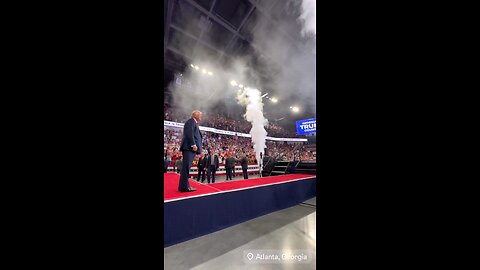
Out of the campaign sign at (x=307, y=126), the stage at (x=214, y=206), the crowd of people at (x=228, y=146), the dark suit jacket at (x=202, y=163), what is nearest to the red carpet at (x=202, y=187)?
the stage at (x=214, y=206)

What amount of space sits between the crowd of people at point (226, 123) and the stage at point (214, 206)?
9896mm

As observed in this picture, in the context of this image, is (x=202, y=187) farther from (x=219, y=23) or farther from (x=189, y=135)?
(x=219, y=23)

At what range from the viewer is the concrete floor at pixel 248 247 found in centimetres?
150

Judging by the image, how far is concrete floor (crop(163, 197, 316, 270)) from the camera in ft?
4.94

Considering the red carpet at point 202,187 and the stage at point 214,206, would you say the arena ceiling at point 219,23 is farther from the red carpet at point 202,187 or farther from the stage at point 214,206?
the stage at point 214,206

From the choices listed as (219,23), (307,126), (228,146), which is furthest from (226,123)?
(219,23)

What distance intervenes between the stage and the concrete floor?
9 cm

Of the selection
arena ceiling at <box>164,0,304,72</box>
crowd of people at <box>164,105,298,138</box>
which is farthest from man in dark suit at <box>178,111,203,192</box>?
crowd of people at <box>164,105,298,138</box>

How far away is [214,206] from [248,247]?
61 centimetres

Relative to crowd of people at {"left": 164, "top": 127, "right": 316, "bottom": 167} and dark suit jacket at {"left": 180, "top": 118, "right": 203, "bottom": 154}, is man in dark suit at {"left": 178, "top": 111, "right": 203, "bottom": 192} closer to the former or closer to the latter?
dark suit jacket at {"left": 180, "top": 118, "right": 203, "bottom": 154}
